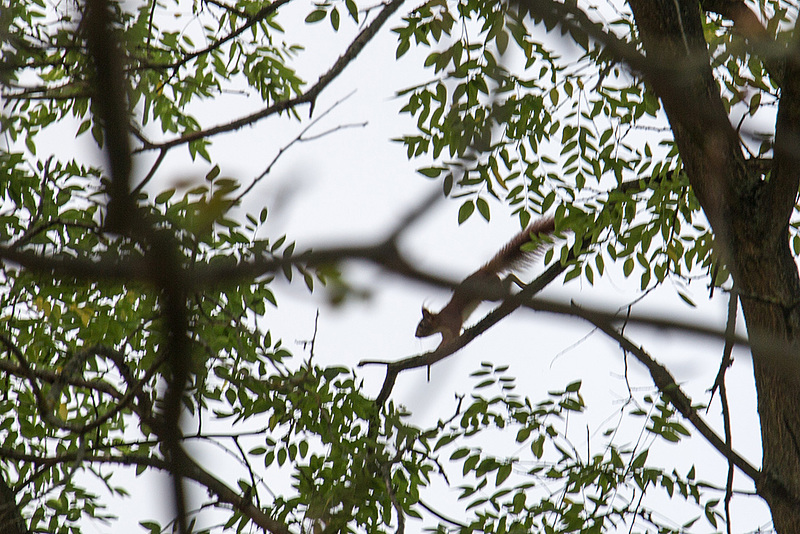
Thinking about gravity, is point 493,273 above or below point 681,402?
above

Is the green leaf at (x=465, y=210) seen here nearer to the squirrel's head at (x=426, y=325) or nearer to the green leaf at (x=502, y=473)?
the green leaf at (x=502, y=473)

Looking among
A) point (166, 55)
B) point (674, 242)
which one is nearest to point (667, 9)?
point (674, 242)

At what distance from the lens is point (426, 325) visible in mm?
6973

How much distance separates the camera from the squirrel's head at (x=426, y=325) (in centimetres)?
682

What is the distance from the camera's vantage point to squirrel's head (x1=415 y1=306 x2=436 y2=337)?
682 cm

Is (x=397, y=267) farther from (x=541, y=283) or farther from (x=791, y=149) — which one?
(x=541, y=283)

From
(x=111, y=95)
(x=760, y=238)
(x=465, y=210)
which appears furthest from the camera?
(x=465, y=210)

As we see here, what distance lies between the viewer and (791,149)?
1.06 m

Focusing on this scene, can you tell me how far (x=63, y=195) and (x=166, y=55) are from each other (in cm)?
130

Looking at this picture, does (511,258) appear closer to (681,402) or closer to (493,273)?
(493,273)

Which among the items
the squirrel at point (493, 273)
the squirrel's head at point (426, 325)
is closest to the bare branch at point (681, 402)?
the squirrel at point (493, 273)

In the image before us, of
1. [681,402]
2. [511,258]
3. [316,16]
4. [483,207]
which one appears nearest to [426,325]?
[511,258]

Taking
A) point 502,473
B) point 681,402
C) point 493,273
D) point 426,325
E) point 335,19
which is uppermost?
point 426,325

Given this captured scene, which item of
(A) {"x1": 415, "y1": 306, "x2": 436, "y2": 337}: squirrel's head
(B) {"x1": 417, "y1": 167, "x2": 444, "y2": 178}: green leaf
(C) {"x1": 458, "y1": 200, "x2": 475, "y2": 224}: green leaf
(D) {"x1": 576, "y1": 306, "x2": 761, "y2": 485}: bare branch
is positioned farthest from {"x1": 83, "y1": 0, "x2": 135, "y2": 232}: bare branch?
(A) {"x1": 415, "y1": 306, "x2": 436, "y2": 337}: squirrel's head
